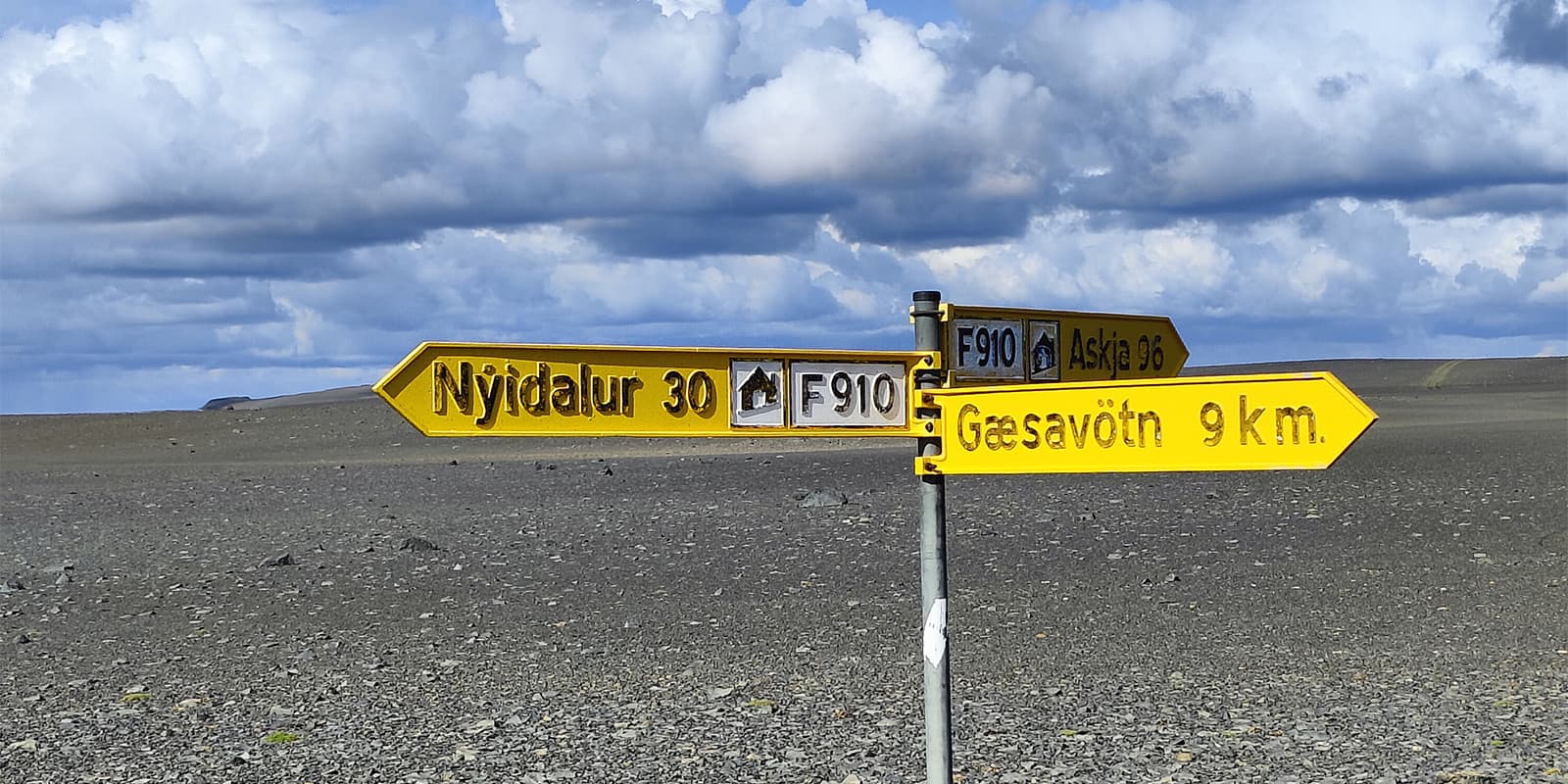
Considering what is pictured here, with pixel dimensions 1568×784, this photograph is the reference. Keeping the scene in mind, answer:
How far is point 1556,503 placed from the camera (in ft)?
58.2

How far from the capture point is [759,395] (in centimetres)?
414

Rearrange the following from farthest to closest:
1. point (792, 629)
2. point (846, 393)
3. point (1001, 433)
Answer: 1. point (792, 629)
2. point (846, 393)
3. point (1001, 433)

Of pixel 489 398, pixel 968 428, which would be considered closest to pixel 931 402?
pixel 968 428

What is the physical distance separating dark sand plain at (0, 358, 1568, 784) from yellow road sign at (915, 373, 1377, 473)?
314cm

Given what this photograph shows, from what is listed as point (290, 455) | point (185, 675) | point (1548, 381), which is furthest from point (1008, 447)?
point (1548, 381)

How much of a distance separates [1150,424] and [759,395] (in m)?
1.00

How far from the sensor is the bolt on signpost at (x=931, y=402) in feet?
12.0

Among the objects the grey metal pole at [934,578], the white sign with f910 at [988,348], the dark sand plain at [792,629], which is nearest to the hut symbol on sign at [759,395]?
the grey metal pole at [934,578]

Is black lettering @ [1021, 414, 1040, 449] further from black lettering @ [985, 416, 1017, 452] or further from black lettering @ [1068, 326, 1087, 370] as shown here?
black lettering @ [1068, 326, 1087, 370]

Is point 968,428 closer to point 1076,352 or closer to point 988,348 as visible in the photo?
point 988,348

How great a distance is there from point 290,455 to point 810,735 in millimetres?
30328

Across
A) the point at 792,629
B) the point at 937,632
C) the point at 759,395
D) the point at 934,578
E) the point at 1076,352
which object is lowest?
the point at 792,629

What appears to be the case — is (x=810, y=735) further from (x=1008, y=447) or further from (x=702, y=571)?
(x=702, y=571)

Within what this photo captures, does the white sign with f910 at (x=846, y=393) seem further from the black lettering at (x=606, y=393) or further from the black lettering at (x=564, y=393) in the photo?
the black lettering at (x=564, y=393)
